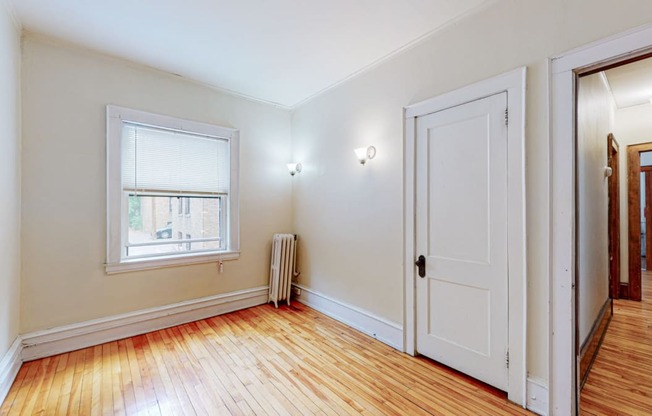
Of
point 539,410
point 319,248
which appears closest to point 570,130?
point 539,410

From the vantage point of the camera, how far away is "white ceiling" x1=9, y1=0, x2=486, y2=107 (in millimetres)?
2111

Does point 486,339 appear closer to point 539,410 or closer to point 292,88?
point 539,410

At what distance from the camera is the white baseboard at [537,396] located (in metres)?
1.78

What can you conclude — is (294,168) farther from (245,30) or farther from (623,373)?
(623,373)

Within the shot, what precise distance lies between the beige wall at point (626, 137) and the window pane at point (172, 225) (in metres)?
5.79

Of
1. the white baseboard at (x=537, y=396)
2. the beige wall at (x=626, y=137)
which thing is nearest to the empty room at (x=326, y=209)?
the white baseboard at (x=537, y=396)

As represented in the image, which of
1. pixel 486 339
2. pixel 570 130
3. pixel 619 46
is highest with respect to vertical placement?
pixel 619 46

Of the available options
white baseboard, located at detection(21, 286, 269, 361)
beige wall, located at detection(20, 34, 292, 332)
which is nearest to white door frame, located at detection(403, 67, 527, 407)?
white baseboard, located at detection(21, 286, 269, 361)

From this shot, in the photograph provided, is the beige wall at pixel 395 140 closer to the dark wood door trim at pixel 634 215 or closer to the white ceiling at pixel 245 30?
the white ceiling at pixel 245 30

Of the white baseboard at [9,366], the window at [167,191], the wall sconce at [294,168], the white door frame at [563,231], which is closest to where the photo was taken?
the white door frame at [563,231]

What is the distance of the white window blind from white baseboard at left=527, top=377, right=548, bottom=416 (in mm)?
3480

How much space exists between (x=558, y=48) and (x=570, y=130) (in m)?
0.52

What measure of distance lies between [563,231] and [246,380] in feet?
8.00

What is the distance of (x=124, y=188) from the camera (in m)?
2.95
